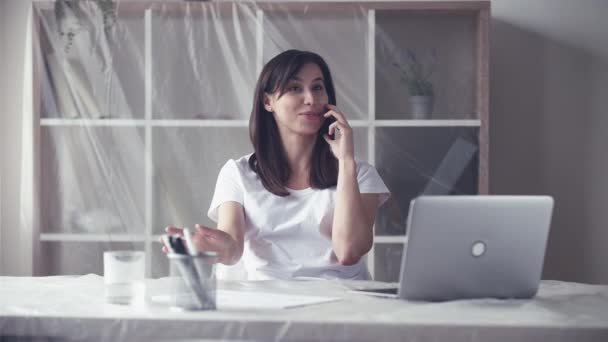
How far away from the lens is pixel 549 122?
2.82 metres

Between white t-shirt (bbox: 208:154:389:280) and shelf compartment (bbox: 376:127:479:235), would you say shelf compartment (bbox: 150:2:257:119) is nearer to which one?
shelf compartment (bbox: 376:127:479:235)

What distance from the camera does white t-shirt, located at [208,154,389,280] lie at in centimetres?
174

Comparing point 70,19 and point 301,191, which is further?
→ point 70,19

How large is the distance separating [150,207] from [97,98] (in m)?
0.43

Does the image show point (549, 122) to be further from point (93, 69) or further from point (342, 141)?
point (93, 69)

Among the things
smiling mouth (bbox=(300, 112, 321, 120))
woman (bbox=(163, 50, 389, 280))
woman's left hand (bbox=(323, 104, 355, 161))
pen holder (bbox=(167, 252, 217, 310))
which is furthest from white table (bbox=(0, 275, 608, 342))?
smiling mouth (bbox=(300, 112, 321, 120))

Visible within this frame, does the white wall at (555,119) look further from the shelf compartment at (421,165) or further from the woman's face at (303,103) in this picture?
the woman's face at (303,103)

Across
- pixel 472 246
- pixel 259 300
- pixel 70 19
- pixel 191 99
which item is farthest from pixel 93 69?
pixel 472 246

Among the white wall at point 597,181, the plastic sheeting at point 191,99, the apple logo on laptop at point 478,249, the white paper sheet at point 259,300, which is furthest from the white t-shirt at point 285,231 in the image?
the white wall at point 597,181

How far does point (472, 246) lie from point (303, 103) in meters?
0.93

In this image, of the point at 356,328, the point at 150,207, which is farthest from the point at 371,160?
the point at 356,328

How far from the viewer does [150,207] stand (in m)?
2.60

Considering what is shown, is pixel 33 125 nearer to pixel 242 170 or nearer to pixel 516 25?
pixel 242 170

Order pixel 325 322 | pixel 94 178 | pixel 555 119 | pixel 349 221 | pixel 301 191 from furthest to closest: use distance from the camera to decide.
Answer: pixel 555 119, pixel 94 178, pixel 301 191, pixel 349 221, pixel 325 322
